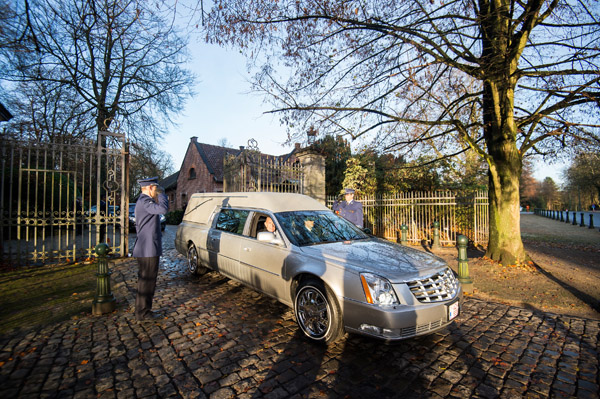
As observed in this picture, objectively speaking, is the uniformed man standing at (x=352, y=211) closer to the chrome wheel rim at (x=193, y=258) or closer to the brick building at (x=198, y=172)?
the chrome wheel rim at (x=193, y=258)

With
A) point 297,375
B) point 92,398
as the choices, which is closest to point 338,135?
point 297,375

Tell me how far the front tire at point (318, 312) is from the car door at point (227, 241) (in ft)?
5.56

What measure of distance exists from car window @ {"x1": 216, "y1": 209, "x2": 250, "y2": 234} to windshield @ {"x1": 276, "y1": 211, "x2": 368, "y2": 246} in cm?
94

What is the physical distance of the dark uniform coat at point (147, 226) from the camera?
4.21 m

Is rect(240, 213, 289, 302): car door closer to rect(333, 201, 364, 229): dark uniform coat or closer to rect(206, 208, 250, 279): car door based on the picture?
rect(206, 208, 250, 279): car door

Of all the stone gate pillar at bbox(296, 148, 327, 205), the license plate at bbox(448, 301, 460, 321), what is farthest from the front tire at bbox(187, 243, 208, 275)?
the stone gate pillar at bbox(296, 148, 327, 205)

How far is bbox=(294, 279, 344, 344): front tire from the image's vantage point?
3.31 m

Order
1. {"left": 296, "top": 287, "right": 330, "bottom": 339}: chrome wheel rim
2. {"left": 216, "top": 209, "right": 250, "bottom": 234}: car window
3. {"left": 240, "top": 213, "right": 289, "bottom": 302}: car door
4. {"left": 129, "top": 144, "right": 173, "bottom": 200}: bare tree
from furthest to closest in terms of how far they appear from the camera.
→ 1. {"left": 129, "top": 144, "right": 173, "bottom": 200}: bare tree
2. {"left": 216, "top": 209, "right": 250, "bottom": 234}: car window
3. {"left": 240, "top": 213, "right": 289, "bottom": 302}: car door
4. {"left": 296, "top": 287, "right": 330, "bottom": 339}: chrome wheel rim

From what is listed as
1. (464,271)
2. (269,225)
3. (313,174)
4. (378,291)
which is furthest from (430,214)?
(378,291)

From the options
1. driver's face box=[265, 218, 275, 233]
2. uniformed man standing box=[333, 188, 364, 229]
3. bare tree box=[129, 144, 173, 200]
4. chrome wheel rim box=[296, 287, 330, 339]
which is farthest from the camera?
bare tree box=[129, 144, 173, 200]

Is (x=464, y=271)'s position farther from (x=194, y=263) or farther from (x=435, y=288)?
(x=194, y=263)

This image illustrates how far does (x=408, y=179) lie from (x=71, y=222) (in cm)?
1390

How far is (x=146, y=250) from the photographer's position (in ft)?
13.8

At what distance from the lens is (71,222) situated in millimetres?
7566
